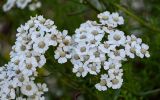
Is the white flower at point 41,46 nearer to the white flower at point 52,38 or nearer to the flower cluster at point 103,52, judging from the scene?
the white flower at point 52,38

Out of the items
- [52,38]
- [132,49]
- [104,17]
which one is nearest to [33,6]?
[104,17]

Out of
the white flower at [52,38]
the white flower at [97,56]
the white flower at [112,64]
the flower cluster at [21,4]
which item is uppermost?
the flower cluster at [21,4]

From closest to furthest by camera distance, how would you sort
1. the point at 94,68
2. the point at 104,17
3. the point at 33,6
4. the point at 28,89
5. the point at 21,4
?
the point at 94,68, the point at 28,89, the point at 104,17, the point at 21,4, the point at 33,6

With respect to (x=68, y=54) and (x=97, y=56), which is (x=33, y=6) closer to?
(x=68, y=54)

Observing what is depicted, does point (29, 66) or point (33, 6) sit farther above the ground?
point (33, 6)

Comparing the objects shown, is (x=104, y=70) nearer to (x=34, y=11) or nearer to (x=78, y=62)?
(x=78, y=62)

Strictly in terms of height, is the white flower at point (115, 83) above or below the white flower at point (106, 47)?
below

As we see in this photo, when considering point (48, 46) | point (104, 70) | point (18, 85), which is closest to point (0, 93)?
point (18, 85)

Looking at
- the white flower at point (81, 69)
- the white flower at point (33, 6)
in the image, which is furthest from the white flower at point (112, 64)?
the white flower at point (33, 6)
